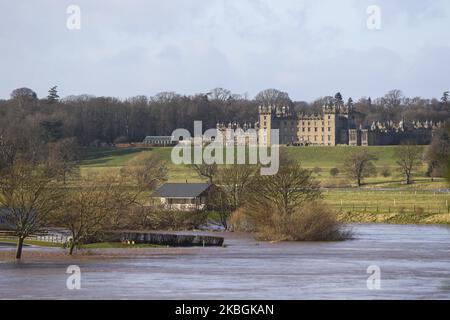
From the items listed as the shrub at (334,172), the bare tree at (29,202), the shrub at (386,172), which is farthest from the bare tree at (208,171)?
the bare tree at (29,202)

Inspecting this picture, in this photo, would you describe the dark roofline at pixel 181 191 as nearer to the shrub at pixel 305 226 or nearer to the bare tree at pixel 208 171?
the bare tree at pixel 208 171

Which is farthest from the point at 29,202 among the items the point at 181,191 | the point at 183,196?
the point at 181,191

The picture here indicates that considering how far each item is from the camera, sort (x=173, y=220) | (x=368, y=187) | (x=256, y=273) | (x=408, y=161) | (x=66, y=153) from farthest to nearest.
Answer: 1. (x=408, y=161)
2. (x=66, y=153)
3. (x=368, y=187)
4. (x=173, y=220)
5. (x=256, y=273)

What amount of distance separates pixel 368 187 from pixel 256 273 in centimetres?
7036

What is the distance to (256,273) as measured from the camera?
1964 inches

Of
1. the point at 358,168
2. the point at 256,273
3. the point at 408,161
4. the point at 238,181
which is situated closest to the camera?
the point at 256,273

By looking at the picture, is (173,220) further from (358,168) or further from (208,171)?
(358,168)

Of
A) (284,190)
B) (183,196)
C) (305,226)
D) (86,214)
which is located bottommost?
(305,226)

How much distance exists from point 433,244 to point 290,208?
11.6m

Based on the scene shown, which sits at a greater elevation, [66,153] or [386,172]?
[66,153]

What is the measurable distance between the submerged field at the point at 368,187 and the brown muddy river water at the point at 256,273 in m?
19.3
